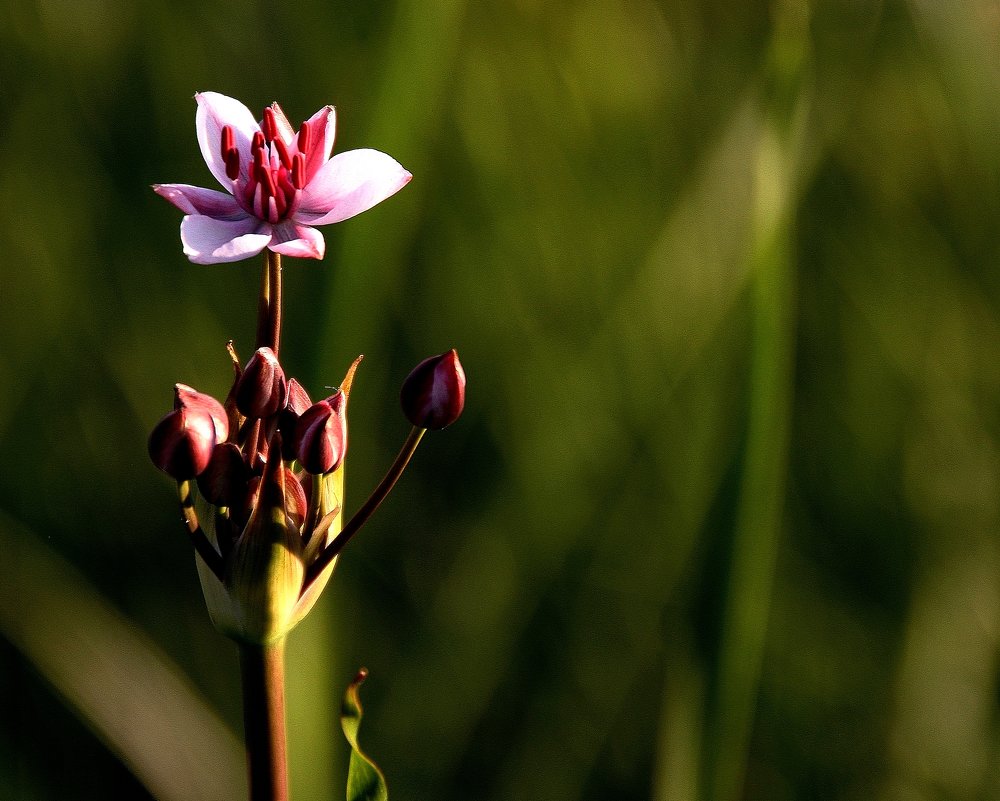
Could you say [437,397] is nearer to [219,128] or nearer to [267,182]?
[267,182]

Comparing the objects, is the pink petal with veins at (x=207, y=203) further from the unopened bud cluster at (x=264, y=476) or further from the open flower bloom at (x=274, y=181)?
the unopened bud cluster at (x=264, y=476)

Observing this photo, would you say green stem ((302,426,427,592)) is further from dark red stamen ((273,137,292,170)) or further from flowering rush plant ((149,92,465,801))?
dark red stamen ((273,137,292,170))

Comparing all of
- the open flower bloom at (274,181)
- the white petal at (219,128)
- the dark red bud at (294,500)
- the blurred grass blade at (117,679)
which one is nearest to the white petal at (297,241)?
the open flower bloom at (274,181)

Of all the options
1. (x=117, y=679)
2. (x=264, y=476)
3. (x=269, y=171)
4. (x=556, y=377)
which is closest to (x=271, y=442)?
(x=264, y=476)

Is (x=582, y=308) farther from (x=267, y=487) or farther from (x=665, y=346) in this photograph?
(x=267, y=487)

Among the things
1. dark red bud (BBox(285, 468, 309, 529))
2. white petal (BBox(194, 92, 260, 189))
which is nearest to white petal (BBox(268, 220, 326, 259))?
white petal (BBox(194, 92, 260, 189))
